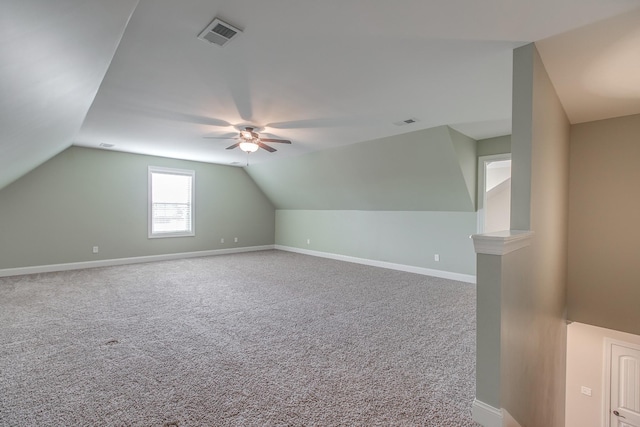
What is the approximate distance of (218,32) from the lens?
6.36ft

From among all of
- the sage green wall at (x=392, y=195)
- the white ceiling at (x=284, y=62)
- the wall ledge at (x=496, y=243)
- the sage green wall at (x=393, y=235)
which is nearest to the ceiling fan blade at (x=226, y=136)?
the white ceiling at (x=284, y=62)

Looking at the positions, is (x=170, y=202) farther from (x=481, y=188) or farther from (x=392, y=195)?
(x=481, y=188)

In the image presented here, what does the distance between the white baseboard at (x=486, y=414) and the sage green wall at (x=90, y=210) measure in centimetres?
668

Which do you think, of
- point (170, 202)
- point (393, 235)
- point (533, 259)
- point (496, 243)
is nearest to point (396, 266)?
point (393, 235)

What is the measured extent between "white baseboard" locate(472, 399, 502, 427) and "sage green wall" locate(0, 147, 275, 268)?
6.68 m

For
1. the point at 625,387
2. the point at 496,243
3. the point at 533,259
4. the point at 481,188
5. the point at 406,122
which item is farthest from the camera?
the point at 481,188

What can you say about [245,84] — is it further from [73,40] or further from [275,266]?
[275,266]

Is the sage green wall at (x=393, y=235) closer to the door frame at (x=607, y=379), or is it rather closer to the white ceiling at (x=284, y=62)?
the white ceiling at (x=284, y=62)

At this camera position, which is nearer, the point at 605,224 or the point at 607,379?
the point at 605,224

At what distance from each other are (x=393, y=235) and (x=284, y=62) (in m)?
4.39

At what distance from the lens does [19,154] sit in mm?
3543

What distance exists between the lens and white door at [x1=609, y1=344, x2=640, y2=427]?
4062mm

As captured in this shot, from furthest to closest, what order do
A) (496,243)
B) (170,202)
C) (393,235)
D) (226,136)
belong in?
(170,202) → (393,235) → (226,136) → (496,243)

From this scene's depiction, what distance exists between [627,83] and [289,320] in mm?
4068
